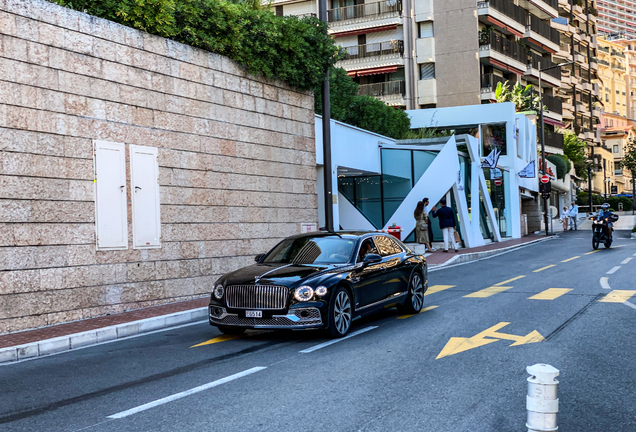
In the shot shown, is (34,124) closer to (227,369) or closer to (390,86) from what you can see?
(227,369)

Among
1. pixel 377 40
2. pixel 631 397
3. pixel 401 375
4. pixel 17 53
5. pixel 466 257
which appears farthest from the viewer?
pixel 377 40

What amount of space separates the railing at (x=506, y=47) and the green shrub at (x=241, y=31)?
1346 inches

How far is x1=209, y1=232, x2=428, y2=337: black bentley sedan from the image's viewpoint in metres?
8.77

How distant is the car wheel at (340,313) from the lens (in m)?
8.88

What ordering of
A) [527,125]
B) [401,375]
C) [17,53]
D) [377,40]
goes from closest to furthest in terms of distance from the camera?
[401,375]
[17,53]
[527,125]
[377,40]

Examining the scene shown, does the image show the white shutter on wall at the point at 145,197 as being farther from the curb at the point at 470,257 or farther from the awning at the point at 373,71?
the awning at the point at 373,71

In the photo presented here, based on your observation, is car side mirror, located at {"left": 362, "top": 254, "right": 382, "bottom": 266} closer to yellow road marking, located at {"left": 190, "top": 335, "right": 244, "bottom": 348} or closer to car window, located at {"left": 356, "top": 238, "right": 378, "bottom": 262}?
car window, located at {"left": 356, "top": 238, "right": 378, "bottom": 262}

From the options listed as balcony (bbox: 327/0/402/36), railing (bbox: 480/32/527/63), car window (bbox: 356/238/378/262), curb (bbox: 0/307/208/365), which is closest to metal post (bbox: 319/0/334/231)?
curb (bbox: 0/307/208/365)

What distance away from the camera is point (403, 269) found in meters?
11.1

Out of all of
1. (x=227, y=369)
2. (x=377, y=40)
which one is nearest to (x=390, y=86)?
(x=377, y=40)

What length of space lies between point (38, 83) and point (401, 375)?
774 centimetres

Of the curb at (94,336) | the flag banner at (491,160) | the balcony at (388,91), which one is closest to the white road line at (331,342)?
the curb at (94,336)

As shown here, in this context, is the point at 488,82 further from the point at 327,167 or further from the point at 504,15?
the point at 327,167

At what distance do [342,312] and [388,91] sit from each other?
41.1m
